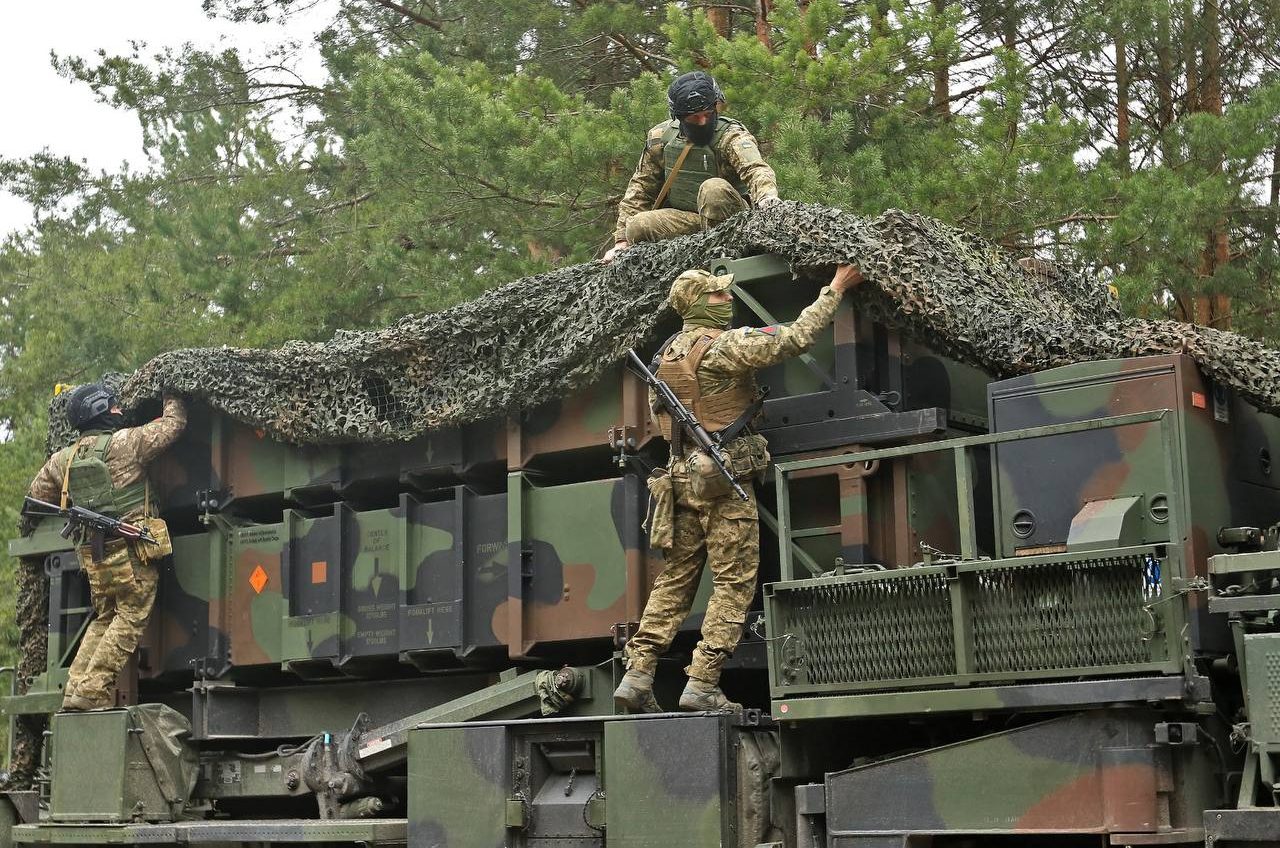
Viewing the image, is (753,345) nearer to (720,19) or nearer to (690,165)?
(690,165)

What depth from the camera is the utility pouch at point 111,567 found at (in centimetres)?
905

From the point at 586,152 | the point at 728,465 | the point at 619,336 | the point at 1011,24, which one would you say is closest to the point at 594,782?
the point at 728,465

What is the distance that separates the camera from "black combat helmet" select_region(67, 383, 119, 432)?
9367mm

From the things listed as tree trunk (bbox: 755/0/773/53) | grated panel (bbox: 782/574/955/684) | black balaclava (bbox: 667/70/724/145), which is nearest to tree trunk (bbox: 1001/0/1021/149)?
tree trunk (bbox: 755/0/773/53)

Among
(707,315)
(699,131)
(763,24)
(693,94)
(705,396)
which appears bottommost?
(705,396)

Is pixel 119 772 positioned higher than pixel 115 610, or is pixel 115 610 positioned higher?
pixel 115 610

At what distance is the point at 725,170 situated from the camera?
327 inches

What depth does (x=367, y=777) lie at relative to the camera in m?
8.19

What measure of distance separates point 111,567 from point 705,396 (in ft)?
12.2

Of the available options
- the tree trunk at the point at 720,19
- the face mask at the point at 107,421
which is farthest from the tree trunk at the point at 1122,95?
the face mask at the point at 107,421

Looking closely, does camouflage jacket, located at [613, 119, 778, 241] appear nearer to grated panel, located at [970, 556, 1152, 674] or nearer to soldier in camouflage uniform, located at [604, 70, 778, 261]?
soldier in camouflage uniform, located at [604, 70, 778, 261]

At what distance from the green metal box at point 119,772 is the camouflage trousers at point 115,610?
0.85 feet

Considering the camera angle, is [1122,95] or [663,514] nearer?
[663,514]

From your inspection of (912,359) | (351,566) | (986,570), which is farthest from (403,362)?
(986,570)
